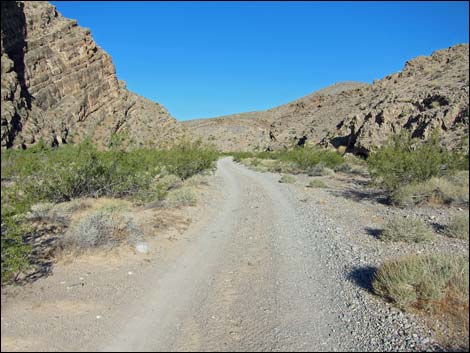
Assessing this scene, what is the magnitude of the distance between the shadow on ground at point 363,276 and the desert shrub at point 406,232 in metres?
1.77

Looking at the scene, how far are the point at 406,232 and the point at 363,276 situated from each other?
2367 millimetres

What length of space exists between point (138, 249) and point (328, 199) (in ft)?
33.1

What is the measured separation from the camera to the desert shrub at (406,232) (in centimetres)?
792

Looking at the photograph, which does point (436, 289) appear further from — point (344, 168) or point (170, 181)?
point (344, 168)

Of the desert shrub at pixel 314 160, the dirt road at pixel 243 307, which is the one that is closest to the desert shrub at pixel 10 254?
the dirt road at pixel 243 307

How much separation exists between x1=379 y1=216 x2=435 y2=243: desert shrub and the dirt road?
1085 mm

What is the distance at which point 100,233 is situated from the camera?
315 inches

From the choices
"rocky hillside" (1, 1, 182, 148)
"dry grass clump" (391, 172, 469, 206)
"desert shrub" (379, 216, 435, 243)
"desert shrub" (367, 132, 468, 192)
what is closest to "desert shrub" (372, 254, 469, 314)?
"desert shrub" (379, 216, 435, 243)

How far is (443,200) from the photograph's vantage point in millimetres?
10984

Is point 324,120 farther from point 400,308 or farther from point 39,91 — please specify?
point 400,308

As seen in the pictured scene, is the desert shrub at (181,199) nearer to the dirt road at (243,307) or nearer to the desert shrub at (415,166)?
the dirt road at (243,307)

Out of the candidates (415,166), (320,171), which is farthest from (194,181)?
(320,171)

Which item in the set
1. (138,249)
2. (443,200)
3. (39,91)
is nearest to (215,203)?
(138,249)

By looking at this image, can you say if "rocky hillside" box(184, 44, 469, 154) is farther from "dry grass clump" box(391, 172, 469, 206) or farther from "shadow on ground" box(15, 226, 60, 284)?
"shadow on ground" box(15, 226, 60, 284)
